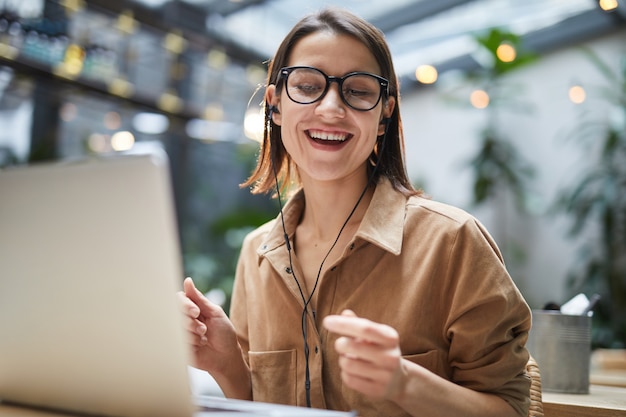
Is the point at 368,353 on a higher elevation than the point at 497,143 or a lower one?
lower

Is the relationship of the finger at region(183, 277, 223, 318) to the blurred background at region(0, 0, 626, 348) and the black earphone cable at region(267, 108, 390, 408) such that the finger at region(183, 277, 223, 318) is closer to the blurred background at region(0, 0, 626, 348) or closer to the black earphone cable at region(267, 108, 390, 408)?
the black earphone cable at region(267, 108, 390, 408)

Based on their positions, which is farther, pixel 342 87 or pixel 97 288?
pixel 342 87

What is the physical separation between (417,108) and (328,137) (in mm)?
6815

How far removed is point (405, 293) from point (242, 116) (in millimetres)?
5885

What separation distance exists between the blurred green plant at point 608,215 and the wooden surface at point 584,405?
3.99 m

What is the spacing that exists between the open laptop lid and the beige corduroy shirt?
69 cm

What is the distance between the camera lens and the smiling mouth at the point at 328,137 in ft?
5.12

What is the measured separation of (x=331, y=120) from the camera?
1.53 m

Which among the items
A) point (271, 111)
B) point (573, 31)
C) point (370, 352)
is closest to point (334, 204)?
point (271, 111)

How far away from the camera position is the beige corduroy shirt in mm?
1381

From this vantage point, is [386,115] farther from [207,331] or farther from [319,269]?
[207,331]

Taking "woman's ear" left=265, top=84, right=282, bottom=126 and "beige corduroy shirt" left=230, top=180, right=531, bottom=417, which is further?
"woman's ear" left=265, top=84, right=282, bottom=126

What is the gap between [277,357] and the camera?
1.60 metres

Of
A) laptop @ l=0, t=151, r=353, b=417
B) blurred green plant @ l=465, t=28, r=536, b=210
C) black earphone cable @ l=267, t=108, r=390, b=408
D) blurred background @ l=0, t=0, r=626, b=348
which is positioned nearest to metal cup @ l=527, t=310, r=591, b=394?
black earphone cable @ l=267, t=108, r=390, b=408
